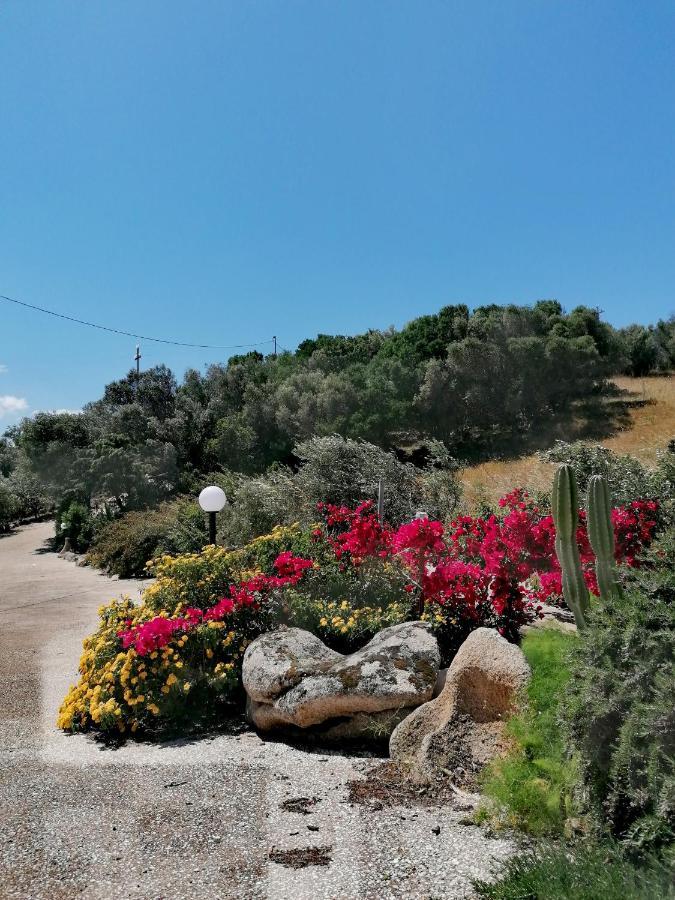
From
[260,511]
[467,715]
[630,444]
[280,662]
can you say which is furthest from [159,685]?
[630,444]

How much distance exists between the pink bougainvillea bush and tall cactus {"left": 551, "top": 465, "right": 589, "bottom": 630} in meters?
0.68

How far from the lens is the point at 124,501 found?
70.3ft

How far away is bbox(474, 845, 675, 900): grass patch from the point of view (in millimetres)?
1963

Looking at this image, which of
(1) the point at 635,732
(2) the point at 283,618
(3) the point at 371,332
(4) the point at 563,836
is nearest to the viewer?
(1) the point at 635,732

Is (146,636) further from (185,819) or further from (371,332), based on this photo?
(371,332)

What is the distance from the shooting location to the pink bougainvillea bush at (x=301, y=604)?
16.1 feet

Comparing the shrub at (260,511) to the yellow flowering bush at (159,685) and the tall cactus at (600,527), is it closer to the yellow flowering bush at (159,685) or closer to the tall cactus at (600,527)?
the yellow flowering bush at (159,685)

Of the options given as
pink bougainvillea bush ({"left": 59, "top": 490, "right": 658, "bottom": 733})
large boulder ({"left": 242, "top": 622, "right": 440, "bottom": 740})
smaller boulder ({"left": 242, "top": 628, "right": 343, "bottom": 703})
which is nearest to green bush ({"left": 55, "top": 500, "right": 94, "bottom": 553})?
pink bougainvillea bush ({"left": 59, "top": 490, "right": 658, "bottom": 733})

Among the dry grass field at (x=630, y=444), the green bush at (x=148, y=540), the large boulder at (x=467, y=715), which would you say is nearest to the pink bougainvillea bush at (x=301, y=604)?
the large boulder at (x=467, y=715)

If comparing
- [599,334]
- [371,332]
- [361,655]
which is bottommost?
[361,655]

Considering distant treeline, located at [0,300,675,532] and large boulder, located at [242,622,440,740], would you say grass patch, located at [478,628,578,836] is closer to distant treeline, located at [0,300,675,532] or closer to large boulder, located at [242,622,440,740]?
large boulder, located at [242,622,440,740]

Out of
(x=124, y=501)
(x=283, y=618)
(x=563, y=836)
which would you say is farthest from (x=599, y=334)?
(x=563, y=836)

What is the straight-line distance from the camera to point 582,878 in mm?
2096

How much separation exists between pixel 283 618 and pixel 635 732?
3.75 meters
